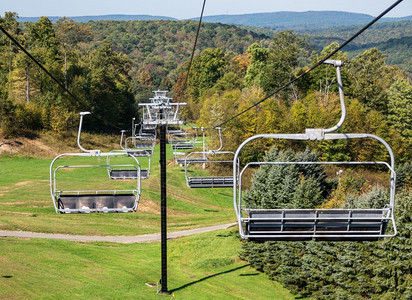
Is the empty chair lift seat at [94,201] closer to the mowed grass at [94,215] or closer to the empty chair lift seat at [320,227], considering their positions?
the empty chair lift seat at [320,227]

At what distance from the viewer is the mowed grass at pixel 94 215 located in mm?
39094

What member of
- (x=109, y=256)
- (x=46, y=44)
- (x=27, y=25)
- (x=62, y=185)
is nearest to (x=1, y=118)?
(x=62, y=185)

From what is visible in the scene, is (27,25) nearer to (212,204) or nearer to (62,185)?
(62,185)

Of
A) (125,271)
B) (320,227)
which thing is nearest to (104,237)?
(125,271)

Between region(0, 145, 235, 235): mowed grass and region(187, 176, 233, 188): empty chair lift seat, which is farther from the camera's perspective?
region(0, 145, 235, 235): mowed grass

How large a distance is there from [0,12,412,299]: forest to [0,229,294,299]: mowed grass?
2.11m

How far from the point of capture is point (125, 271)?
29.9 meters

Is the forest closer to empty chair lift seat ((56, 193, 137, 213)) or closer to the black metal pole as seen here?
the black metal pole

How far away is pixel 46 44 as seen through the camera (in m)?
94.6

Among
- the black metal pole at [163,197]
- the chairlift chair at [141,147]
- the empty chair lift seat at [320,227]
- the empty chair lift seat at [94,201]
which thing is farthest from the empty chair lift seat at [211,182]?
the empty chair lift seat at [320,227]

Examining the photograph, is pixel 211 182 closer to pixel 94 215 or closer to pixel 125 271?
pixel 125 271

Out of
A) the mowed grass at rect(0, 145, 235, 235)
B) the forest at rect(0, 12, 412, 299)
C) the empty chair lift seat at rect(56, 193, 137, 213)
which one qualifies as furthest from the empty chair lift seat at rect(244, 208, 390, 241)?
the mowed grass at rect(0, 145, 235, 235)

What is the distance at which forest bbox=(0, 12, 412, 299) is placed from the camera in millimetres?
27328

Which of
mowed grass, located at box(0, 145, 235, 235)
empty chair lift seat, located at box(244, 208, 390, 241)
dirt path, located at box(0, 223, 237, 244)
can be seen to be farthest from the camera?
mowed grass, located at box(0, 145, 235, 235)
